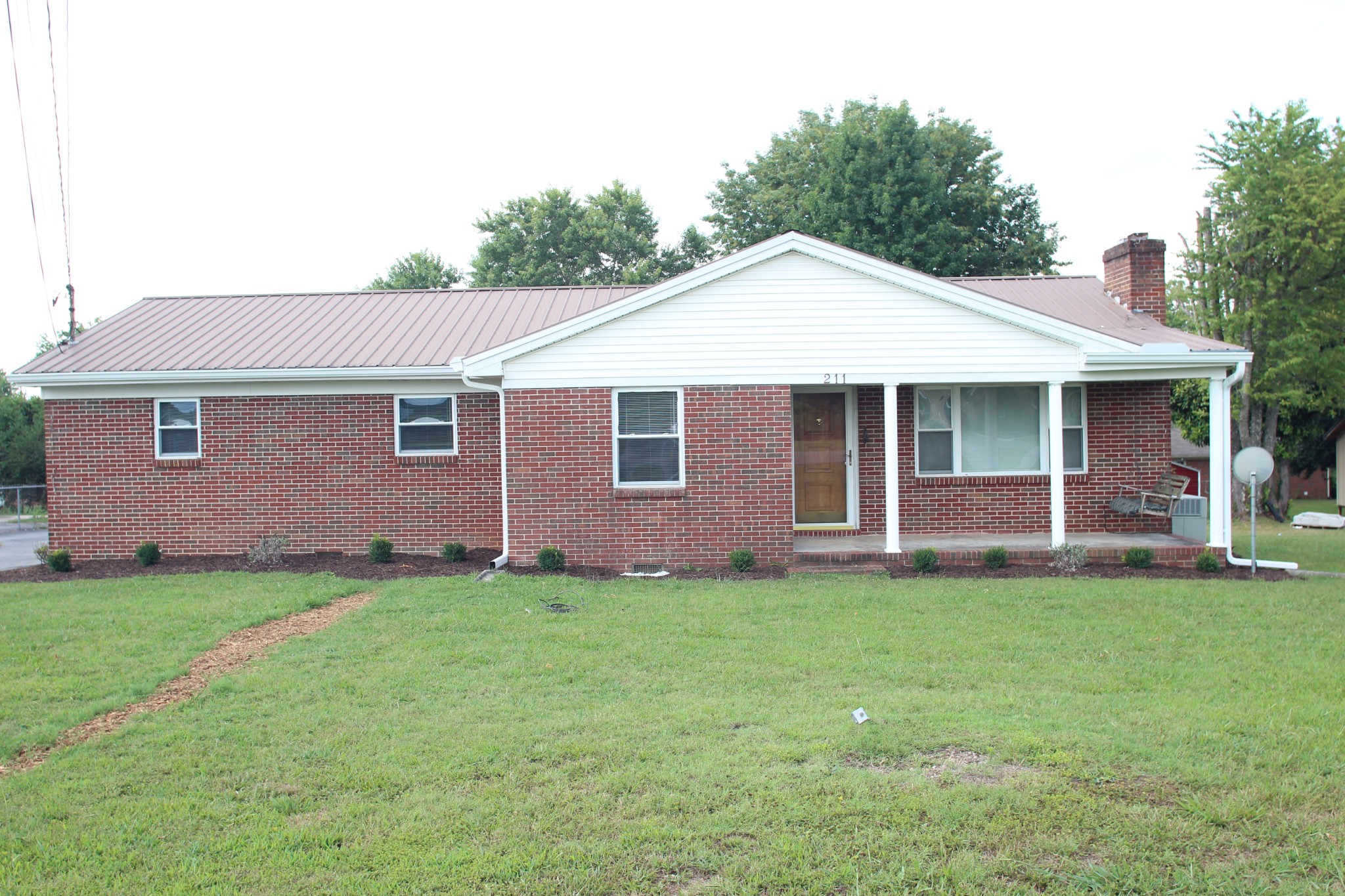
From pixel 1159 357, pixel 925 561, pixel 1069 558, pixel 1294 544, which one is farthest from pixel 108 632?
pixel 1294 544

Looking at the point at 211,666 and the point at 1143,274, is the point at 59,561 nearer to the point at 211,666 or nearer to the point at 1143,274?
the point at 211,666

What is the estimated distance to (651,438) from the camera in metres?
12.4

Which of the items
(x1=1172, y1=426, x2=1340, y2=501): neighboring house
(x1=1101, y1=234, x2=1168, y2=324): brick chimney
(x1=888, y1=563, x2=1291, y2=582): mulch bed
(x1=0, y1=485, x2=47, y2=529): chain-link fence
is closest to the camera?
(x1=888, y1=563, x2=1291, y2=582): mulch bed

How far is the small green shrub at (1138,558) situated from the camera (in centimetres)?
1182

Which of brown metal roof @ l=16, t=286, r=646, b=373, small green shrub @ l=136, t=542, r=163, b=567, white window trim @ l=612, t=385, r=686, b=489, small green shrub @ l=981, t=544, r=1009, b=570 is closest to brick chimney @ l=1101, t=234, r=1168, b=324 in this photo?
small green shrub @ l=981, t=544, r=1009, b=570

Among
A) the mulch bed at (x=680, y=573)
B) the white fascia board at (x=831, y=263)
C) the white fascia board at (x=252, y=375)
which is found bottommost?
the mulch bed at (x=680, y=573)

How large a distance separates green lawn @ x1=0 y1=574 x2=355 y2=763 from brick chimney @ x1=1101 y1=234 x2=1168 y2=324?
12.3 meters

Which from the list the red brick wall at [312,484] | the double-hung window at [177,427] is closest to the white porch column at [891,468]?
the red brick wall at [312,484]

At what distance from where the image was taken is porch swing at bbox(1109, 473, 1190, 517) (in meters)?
12.9

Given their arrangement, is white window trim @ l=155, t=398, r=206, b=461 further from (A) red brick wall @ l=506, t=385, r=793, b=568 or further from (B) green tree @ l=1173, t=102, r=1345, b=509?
(B) green tree @ l=1173, t=102, r=1345, b=509

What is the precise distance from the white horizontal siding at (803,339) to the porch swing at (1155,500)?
248 cm

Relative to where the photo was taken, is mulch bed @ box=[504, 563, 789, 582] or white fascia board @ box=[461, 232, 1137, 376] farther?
white fascia board @ box=[461, 232, 1137, 376]

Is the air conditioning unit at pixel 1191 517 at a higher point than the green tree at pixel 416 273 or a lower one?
lower

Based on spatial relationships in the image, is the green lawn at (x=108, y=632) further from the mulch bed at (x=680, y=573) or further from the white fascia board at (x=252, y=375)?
the white fascia board at (x=252, y=375)
